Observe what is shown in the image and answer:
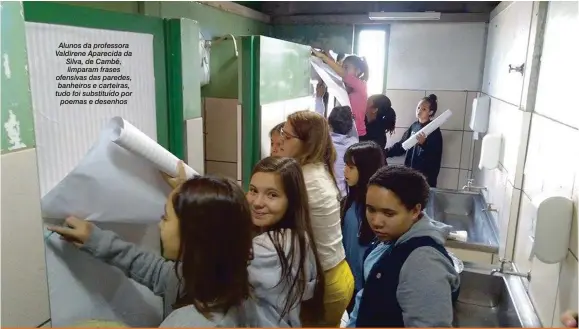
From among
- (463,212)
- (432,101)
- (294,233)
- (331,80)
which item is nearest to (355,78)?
(331,80)

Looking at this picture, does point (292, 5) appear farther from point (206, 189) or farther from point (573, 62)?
point (206, 189)

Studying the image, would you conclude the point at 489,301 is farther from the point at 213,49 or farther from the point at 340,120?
the point at 213,49

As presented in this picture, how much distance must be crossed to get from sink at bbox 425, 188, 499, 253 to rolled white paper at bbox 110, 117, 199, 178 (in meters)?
1.52

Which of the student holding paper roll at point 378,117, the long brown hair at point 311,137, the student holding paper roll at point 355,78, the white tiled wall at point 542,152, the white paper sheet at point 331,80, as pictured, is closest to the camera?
the white tiled wall at point 542,152

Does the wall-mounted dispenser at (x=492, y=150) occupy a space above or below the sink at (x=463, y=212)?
above

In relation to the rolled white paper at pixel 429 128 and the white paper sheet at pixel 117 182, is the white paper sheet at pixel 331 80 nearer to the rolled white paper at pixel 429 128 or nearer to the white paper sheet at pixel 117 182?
the rolled white paper at pixel 429 128

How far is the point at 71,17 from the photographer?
31.8 inches

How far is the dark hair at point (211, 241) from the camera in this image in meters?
0.74

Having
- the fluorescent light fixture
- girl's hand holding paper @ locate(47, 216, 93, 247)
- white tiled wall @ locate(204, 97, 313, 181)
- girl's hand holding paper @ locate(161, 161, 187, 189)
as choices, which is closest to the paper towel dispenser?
the fluorescent light fixture

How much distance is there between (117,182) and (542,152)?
116 centimetres

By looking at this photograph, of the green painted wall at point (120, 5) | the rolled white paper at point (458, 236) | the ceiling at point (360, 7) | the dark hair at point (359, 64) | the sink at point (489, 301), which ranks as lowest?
the sink at point (489, 301)

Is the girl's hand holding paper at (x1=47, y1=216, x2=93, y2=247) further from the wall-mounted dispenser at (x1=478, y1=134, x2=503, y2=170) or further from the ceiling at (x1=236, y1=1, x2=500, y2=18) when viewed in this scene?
the ceiling at (x1=236, y1=1, x2=500, y2=18)

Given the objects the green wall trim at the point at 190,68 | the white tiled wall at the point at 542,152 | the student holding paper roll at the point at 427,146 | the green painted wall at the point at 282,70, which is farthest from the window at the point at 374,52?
the green wall trim at the point at 190,68

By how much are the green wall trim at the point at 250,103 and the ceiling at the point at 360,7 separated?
158cm
